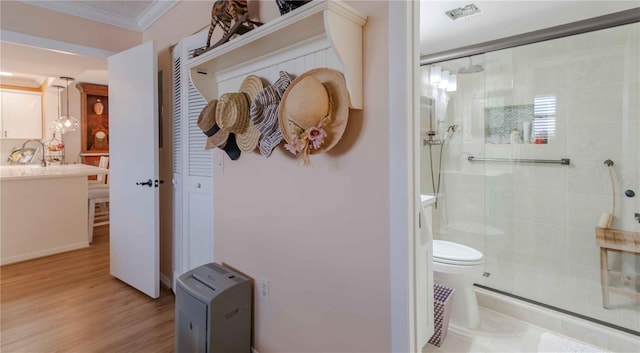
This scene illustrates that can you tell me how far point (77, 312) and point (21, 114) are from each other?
5207 mm

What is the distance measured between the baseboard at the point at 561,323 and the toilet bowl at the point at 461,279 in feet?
0.94

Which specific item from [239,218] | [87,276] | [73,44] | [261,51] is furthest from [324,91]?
[87,276]

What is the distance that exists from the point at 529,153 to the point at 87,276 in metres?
4.02

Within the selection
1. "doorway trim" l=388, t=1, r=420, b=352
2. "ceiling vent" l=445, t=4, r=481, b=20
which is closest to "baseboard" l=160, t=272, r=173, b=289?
"doorway trim" l=388, t=1, r=420, b=352

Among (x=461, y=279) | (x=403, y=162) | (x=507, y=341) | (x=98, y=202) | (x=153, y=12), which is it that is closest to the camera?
(x=403, y=162)

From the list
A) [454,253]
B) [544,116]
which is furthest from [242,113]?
[544,116]

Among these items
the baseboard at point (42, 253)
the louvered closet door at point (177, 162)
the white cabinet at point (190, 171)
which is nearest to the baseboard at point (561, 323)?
the white cabinet at point (190, 171)

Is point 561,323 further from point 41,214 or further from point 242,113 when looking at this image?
point 41,214

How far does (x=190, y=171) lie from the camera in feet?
7.80

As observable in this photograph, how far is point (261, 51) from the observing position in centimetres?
154

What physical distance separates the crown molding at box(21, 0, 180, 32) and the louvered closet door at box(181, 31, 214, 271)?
63cm

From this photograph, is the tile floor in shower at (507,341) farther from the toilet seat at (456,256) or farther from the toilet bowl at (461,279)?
the toilet seat at (456,256)

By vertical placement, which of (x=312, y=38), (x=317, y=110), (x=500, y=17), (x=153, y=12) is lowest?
(x=317, y=110)

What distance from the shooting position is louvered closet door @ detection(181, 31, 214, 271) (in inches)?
88.1
